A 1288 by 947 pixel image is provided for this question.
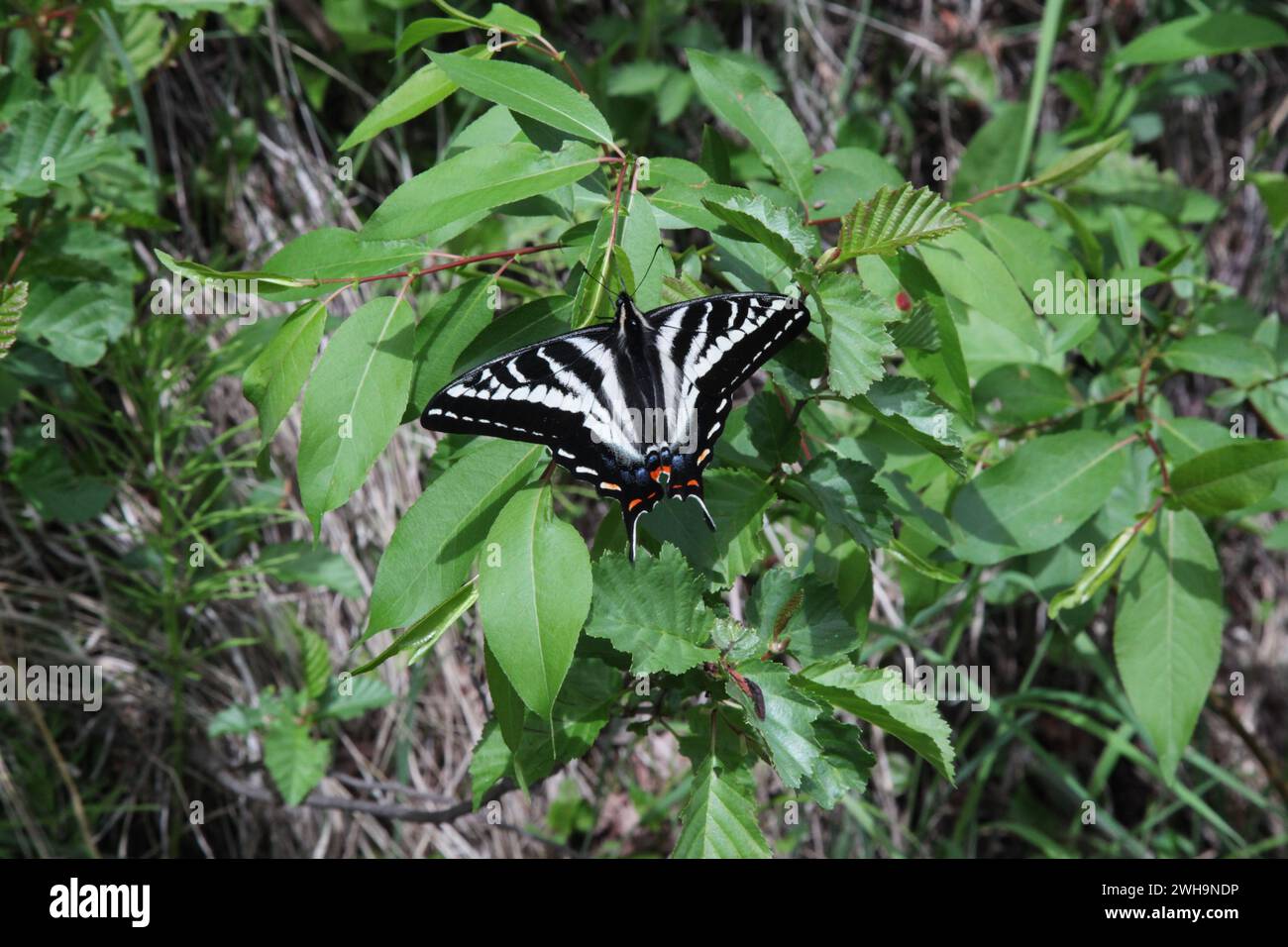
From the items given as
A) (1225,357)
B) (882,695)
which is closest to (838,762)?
(882,695)

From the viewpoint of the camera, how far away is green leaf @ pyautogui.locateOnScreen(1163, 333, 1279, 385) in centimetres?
182

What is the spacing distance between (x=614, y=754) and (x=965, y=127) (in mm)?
1992

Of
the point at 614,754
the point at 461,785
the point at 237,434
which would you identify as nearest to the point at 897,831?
the point at 614,754

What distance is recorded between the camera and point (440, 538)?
3.83 feet

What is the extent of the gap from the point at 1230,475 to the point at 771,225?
2.61ft

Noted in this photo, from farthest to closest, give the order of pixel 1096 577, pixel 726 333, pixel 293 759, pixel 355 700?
1. pixel 355 700
2. pixel 293 759
3. pixel 1096 577
4. pixel 726 333

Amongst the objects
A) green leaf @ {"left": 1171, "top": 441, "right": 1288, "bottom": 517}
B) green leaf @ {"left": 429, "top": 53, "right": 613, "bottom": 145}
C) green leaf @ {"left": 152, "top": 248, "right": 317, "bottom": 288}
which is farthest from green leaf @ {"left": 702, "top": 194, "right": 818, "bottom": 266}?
green leaf @ {"left": 1171, "top": 441, "right": 1288, "bottom": 517}

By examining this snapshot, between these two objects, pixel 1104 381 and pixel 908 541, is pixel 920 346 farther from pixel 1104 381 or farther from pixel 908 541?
pixel 1104 381

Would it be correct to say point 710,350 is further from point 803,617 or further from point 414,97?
point 414,97

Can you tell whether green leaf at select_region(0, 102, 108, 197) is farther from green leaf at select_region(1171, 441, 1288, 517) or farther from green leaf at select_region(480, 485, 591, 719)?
green leaf at select_region(1171, 441, 1288, 517)

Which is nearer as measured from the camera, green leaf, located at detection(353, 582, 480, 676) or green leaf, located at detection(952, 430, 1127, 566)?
green leaf, located at detection(353, 582, 480, 676)

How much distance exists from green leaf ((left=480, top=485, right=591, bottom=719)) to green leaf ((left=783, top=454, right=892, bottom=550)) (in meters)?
0.32

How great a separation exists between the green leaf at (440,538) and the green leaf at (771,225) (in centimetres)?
37
